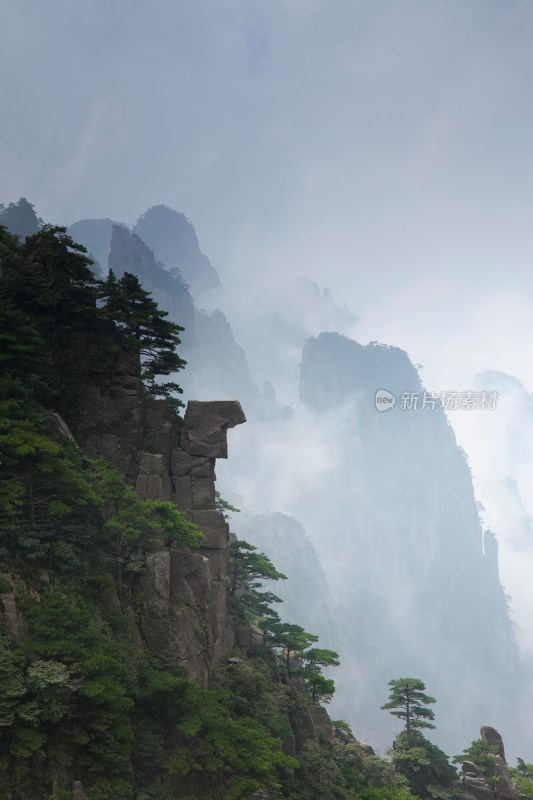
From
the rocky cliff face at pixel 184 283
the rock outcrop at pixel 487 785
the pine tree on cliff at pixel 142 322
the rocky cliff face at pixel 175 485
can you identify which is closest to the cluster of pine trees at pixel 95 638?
the pine tree on cliff at pixel 142 322

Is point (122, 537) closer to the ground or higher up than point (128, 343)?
closer to the ground

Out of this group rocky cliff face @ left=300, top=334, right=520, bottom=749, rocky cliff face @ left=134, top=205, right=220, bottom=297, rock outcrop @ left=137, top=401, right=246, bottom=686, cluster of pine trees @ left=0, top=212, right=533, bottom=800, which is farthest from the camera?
rocky cliff face @ left=134, top=205, right=220, bottom=297

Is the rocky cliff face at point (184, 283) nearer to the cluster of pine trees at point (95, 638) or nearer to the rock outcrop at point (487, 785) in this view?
the cluster of pine trees at point (95, 638)

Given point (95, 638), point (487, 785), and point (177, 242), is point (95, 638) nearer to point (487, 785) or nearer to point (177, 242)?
point (487, 785)

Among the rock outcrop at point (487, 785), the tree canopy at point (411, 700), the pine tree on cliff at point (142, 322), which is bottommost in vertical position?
the rock outcrop at point (487, 785)

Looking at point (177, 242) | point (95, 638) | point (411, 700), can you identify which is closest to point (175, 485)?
point (95, 638)

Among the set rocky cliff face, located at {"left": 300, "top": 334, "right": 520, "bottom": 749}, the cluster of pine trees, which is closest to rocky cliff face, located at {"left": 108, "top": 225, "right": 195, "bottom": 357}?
rocky cliff face, located at {"left": 300, "top": 334, "right": 520, "bottom": 749}

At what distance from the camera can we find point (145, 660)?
53.6 feet

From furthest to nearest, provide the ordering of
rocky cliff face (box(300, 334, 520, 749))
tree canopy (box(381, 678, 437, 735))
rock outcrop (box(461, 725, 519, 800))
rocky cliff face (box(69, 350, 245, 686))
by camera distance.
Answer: rocky cliff face (box(300, 334, 520, 749))
tree canopy (box(381, 678, 437, 735))
rock outcrop (box(461, 725, 519, 800))
rocky cliff face (box(69, 350, 245, 686))

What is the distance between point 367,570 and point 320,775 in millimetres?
128316

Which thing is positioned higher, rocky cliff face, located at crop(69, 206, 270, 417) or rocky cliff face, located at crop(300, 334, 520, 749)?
rocky cliff face, located at crop(69, 206, 270, 417)

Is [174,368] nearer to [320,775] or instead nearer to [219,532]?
[219,532]

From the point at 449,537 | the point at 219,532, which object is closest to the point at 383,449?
the point at 449,537

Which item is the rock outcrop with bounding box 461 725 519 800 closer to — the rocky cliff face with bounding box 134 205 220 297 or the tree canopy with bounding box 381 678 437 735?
the tree canopy with bounding box 381 678 437 735
